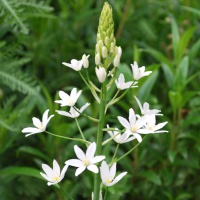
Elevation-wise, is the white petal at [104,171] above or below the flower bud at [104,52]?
below

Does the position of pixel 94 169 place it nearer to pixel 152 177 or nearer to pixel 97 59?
pixel 97 59

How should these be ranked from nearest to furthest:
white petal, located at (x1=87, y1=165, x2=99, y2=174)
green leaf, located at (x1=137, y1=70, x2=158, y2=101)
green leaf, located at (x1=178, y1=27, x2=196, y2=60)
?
1. white petal, located at (x1=87, y1=165, x2=99, y2=174)
2. green leaf, located at (x1=137, y1=70, x2=158, y2=101)
3. green leaf, located at (x1=178, y1=27, x2=196, y2=60)

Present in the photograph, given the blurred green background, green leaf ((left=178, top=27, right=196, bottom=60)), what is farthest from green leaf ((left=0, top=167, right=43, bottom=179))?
green leaf ((left=178, top=27, right=196, bottom=60))

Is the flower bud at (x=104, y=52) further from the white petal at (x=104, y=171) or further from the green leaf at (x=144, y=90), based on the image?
the green leaf at (x=144, y=90)

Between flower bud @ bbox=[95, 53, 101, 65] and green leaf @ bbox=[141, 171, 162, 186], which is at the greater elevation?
flower bud @ bbox=[95, 53, 101, 65]

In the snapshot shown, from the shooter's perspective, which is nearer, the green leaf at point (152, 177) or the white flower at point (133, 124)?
the white flower at point (133, 124)

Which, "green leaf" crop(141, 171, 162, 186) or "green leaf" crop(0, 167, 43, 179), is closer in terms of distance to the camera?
"green leaf" crop(0, 167, 43, 179)

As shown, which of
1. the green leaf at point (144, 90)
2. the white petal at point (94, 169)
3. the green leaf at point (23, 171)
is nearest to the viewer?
the white petal at point (94, 169)

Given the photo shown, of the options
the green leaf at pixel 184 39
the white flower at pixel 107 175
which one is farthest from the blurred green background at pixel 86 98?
the white flower at pixel 107 175

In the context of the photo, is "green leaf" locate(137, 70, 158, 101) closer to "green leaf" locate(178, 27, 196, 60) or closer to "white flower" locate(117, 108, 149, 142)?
"green leaf" locate(178, 27, 196, 60)

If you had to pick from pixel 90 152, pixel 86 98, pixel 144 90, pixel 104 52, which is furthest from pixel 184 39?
pixel 90 152
